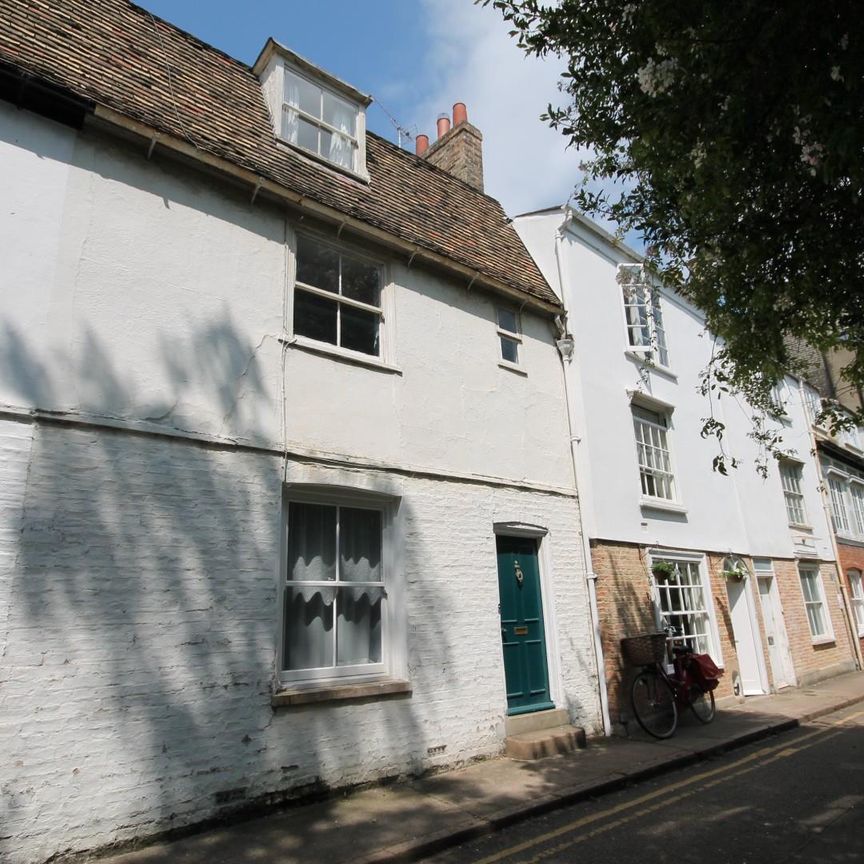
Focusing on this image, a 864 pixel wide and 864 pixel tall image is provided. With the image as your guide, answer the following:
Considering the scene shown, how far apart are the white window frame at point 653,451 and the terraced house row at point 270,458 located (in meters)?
0.39

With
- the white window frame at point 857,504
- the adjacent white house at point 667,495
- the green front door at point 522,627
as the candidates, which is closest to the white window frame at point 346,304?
the green front door at point 522,627

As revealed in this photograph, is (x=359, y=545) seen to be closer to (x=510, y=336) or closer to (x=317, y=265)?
(x=317, y=265)

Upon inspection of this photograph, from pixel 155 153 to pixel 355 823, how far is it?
7.16 meters

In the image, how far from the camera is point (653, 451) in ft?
42.6

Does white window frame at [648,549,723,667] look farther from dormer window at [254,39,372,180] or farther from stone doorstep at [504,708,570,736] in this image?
dormer window at [254,39,372,180]

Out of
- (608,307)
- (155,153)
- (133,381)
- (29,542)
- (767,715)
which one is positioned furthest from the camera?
(608,307)

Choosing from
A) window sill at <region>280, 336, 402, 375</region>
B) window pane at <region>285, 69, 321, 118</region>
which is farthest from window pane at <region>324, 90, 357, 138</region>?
window sill at <region>280, 336, 402, 375</region>

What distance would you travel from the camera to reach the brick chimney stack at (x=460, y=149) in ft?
43.8

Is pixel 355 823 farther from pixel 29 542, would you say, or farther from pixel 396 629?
pixel 29 542

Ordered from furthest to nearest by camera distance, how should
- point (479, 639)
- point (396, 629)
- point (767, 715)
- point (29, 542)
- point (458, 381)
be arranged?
point (767, 715)
point (458, 381)
point (479, 639)
point (396, 629)
point (29, 542)

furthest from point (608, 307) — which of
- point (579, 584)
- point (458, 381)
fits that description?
point (579, 584)

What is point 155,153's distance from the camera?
726 centimetres

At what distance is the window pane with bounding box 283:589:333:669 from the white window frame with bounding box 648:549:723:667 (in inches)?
255

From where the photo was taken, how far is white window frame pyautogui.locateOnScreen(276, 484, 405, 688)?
23.0ft
